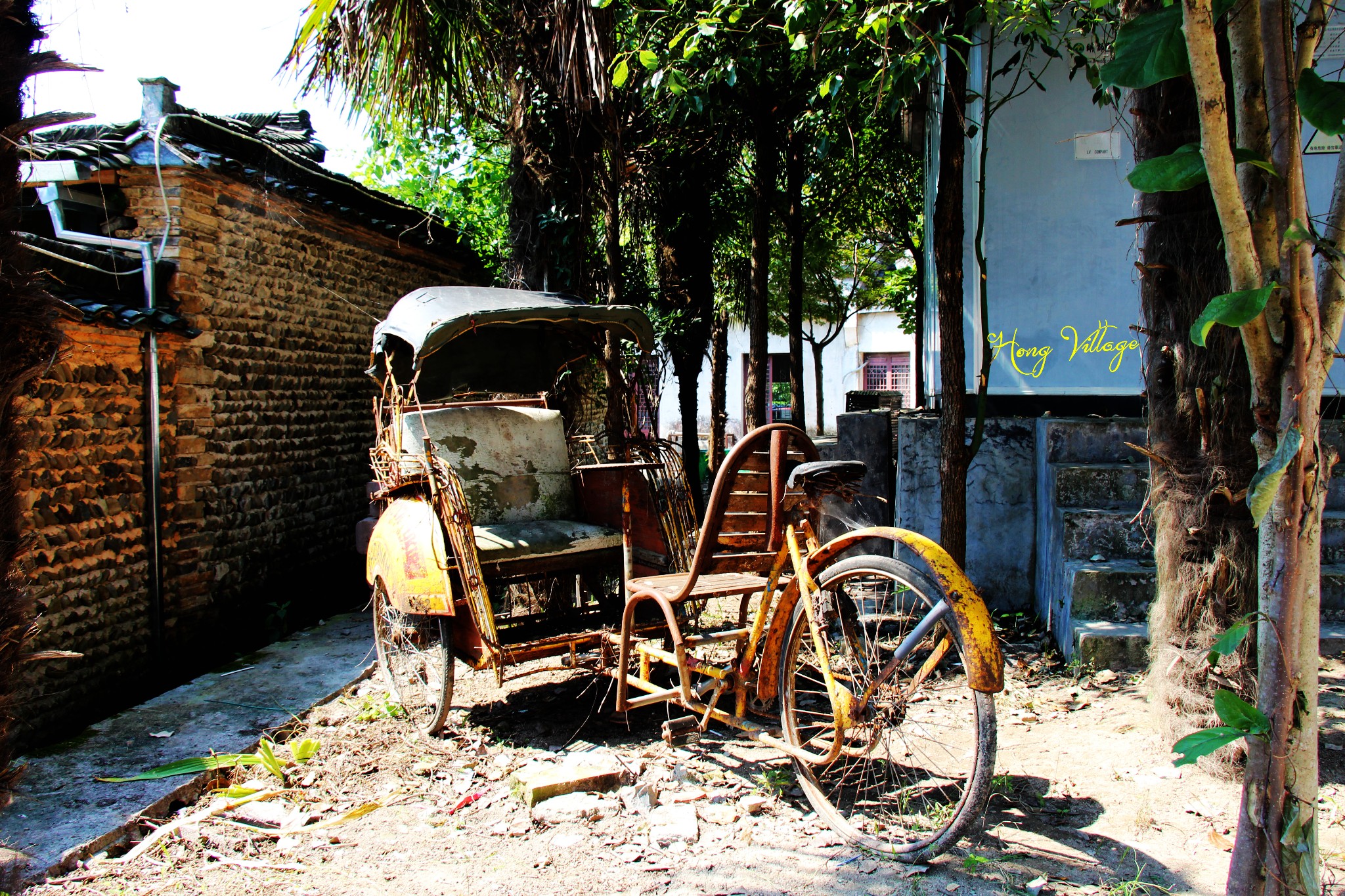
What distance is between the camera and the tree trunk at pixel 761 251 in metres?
10.1

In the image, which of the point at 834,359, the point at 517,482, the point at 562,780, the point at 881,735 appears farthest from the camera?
the point at 834,359

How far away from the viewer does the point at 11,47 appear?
2260 millimetres

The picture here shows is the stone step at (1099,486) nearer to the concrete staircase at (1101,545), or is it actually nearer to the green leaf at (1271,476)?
the concrete staircase at (1101,545)

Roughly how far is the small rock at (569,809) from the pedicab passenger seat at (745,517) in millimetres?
948

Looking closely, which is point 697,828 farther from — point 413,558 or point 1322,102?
point 1322,102

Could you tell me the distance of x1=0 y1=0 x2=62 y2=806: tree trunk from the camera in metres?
2.21

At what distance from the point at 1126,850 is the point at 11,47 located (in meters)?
4.28

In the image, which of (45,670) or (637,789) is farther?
(45,670)

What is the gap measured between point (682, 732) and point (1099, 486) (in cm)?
348

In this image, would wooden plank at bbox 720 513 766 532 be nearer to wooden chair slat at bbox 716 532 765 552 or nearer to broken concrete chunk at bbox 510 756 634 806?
wooden chair slat at bbox 716 532 765 552

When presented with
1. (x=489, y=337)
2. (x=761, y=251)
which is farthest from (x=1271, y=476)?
(x=761, y=251)

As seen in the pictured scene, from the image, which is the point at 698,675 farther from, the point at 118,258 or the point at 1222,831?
the point at 118,258

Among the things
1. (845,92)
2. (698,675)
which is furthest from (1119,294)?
(698,675)

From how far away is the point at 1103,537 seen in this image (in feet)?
18.6
